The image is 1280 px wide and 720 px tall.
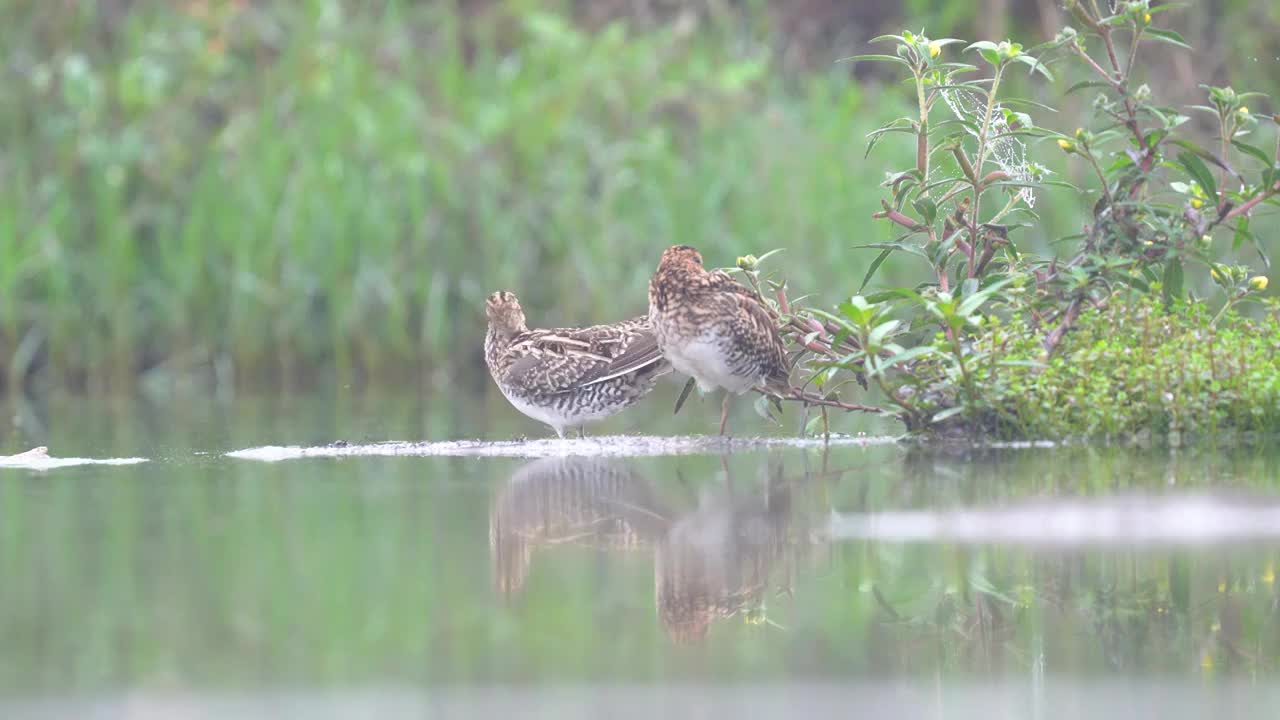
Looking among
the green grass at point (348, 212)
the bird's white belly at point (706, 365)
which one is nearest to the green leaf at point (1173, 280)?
the bird's white belly at point (706, 365)

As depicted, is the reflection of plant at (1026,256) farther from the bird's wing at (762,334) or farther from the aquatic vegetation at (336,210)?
the aquatic vegetation at (336,210)

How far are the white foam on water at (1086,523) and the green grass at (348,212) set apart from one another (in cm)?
694

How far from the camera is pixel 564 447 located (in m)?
8.20

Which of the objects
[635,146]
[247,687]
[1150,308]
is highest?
[635,146]

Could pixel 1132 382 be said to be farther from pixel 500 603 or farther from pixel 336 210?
pixel 336 210

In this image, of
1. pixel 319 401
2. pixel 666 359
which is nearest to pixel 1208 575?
pixel 666 359

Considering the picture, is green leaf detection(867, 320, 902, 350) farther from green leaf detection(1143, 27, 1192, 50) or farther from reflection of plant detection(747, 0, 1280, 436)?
green leaf detection(1143, 27, 1192, 50)

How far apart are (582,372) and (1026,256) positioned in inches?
84.9

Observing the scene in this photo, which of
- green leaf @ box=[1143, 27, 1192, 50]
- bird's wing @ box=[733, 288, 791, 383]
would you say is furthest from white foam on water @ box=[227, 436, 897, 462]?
green leaf @ box=[1143, 27, 1192, 50]

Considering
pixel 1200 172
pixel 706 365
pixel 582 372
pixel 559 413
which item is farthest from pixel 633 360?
pixel 1200 172

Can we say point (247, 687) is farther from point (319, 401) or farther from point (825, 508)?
point (319, 401)

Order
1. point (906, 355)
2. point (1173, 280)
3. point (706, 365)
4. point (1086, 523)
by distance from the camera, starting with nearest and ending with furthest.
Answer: point (1086, 523), point (906, 355), point (706, 365), point (1173, 280)

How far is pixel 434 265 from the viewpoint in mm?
12859

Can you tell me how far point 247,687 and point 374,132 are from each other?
32.4ft
